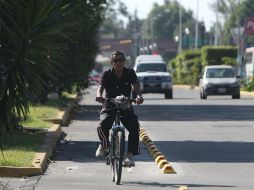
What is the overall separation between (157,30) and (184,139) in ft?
567

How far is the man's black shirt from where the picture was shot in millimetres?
14359

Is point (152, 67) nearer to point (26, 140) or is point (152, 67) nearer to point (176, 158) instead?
point (26, 140)

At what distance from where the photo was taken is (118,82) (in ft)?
47.2

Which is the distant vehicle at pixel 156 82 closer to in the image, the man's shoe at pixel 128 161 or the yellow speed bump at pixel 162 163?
the yellow speed bump at pixel 162 163

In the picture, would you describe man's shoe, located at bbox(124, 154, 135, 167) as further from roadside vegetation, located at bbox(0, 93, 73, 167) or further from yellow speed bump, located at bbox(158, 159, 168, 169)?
roadside vegetation, located at bbox(0, 93, 73, 167)

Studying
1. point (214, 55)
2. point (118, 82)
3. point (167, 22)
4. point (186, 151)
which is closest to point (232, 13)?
point (167, 22)

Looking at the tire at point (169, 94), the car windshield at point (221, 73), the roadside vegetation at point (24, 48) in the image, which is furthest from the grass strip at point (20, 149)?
the car windshield at point (221, 73)

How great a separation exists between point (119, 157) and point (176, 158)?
3.82m

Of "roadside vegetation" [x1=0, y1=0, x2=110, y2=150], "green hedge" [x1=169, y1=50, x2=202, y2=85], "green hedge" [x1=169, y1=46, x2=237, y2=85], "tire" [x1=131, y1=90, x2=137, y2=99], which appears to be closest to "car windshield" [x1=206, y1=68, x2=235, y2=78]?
"green hedge" [x1=169, y1=46, x2=237, y2=85]

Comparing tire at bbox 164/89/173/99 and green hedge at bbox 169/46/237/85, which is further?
green hedge at bbox 169/46/237/85

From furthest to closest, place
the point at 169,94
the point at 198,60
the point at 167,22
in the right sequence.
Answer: the point at 167,22, the point at 198,60, the point at 169,94

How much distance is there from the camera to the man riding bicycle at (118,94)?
46.5 feet

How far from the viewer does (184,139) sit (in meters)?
21.6

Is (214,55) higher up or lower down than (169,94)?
higher up
